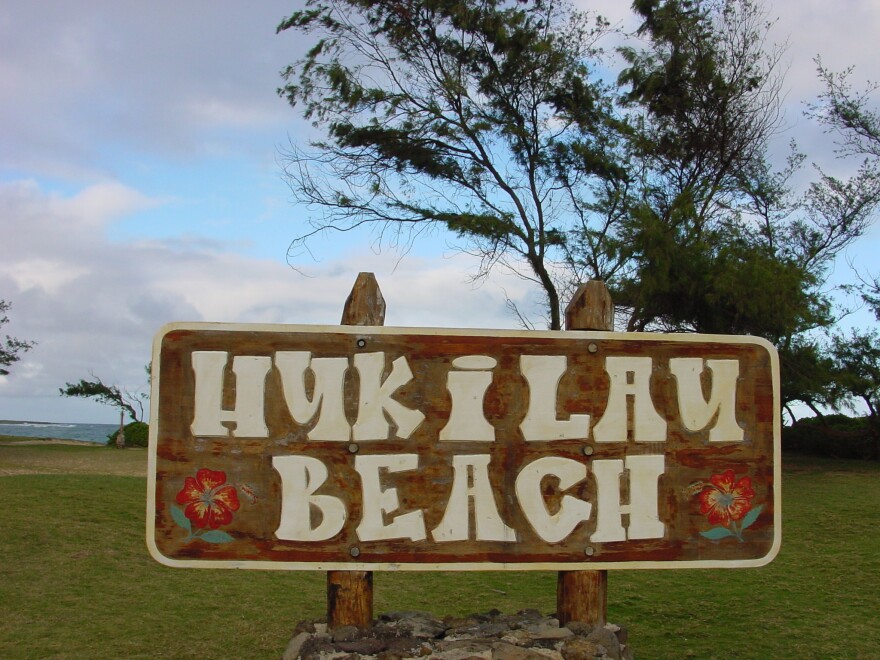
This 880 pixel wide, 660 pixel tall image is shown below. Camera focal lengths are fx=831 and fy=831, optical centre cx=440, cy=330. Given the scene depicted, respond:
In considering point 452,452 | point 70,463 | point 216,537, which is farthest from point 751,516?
point 70,463

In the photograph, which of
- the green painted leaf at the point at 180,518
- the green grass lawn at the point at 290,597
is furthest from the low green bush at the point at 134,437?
the green painted leaf at the point at 180,518

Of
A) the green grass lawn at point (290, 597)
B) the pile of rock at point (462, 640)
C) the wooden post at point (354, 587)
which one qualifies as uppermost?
the wooden post at point (354, 587)

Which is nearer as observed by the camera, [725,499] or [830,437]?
[725,499]

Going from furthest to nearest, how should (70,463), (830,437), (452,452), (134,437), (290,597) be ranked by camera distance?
1. (134,437)
2. (830,437)
3. (70,463)
4. (290,597)
5. (452,452)

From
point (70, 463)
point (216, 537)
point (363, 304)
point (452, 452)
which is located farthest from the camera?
point (70, 463)

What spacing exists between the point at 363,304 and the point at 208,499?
128 centimetres

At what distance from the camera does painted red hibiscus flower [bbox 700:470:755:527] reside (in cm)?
446

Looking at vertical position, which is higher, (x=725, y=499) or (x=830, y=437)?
(x=725, y=499)

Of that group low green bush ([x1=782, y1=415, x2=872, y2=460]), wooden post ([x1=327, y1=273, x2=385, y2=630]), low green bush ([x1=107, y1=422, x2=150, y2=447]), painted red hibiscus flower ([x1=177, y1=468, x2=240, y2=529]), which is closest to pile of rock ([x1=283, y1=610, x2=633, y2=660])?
wooden post ([x1=327, y1=273, x2=385, y2=630])

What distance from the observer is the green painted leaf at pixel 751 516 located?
4477 mm

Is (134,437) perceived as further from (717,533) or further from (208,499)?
(717,533)

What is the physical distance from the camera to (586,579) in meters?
4.54

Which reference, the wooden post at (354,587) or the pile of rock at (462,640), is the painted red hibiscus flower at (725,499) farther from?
the wooden post at (354,587)

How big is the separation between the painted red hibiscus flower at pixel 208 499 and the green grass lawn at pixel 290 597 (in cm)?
290
